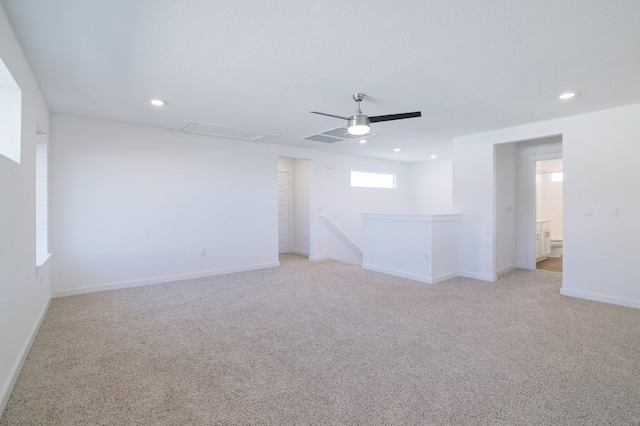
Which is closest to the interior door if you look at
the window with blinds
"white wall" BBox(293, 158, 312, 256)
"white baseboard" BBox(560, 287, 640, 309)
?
"white wall" BBox(293, 158, 312, 256)

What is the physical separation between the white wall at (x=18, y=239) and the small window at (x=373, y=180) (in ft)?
19.3

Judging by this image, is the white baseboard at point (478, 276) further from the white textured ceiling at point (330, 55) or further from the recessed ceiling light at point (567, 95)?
the recessed ceiling light at point (567, 95)

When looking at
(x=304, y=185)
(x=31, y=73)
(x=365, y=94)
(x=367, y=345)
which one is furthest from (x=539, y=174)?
(x=31, y=73)

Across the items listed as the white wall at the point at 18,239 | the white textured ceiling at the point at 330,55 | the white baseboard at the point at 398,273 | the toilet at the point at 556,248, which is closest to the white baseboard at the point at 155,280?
the white wall at the point at 18,239

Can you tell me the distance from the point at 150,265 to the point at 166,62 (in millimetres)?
3286

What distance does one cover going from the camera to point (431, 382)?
7.16 feet

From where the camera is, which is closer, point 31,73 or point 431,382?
point 431,382

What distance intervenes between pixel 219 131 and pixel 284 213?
3.19 meters

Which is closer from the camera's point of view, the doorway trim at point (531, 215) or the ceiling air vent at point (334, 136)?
the ceiling air vent at point (334, 136)

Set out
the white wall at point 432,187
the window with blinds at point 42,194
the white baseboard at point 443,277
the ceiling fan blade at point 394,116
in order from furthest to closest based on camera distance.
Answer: the white wall at point 432,187 < the white baseboard at point 443,277 < the window with blinds at point 42,194 < the ceiling fan blade at point 394,116

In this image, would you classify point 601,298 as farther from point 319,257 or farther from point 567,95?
point 319,257

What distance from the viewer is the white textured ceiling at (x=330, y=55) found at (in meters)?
A: 1.97

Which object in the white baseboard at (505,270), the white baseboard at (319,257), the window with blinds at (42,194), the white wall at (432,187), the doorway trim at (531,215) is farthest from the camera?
the white wall at (432,187)

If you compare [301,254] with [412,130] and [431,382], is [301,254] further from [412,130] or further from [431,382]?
[431,382]
